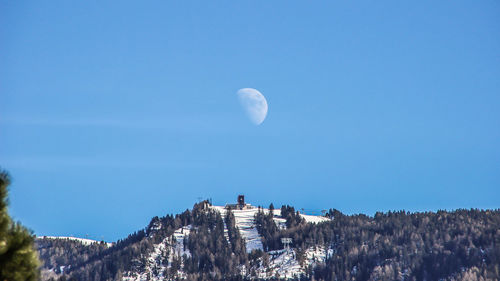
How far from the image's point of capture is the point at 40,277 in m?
24.9

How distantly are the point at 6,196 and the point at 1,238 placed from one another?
1446mm

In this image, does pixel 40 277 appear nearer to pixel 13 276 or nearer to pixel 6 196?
pixel 13 276

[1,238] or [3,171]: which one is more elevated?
[3,171]

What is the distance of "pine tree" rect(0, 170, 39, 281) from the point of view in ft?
79.3

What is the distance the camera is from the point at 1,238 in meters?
24.4

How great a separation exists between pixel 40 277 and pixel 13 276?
98cm

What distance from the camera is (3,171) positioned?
23516 mm

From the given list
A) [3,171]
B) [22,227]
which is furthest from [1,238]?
[3,171]

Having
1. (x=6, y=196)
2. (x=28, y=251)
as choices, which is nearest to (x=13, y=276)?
(x=28, y=251)

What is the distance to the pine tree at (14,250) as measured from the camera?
79.3 feet

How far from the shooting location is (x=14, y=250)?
965 inches

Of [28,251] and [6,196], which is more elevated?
[6,196]

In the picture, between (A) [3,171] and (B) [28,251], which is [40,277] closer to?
(B) [28,251]

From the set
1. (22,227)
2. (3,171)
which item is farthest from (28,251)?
(3,171)
